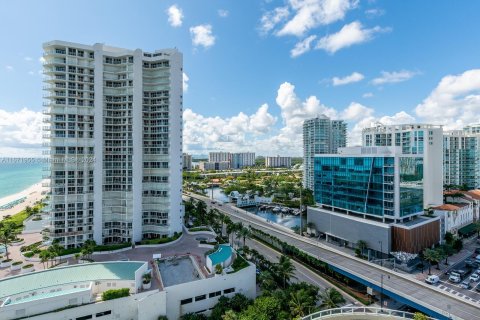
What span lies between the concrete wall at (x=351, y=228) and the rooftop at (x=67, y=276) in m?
41.4

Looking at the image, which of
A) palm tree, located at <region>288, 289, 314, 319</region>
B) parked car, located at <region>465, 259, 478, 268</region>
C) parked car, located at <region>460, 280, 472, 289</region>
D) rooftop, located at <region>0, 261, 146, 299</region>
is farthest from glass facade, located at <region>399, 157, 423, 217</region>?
rooftop, located at <region>0, 261, 146, 299</region>

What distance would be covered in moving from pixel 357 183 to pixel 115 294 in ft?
161

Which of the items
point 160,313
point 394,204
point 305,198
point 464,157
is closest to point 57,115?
point 160,313

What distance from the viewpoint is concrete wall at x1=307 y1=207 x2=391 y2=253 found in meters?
50.6

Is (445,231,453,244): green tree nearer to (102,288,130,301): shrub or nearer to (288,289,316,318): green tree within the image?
(288,289,316,318): green tree

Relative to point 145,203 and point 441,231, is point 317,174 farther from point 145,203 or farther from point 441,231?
point 145,203

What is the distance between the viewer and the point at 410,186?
5425 centimetres

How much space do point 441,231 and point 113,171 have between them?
2808 inches

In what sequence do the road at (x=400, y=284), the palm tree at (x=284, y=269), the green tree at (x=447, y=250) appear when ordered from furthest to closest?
the green tree at (x=447, y=250)
the palm tree at (x=284, y=269)
the road at (x=400, y=284)

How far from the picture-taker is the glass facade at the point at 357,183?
53.0 m

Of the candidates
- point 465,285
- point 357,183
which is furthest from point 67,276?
point 465,285

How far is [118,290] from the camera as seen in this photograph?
33.0 metres

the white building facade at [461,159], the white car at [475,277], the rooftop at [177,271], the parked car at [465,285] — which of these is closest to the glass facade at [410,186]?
the white car at [475,277]

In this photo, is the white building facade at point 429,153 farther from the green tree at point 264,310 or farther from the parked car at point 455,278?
the green tree at point 264,310
